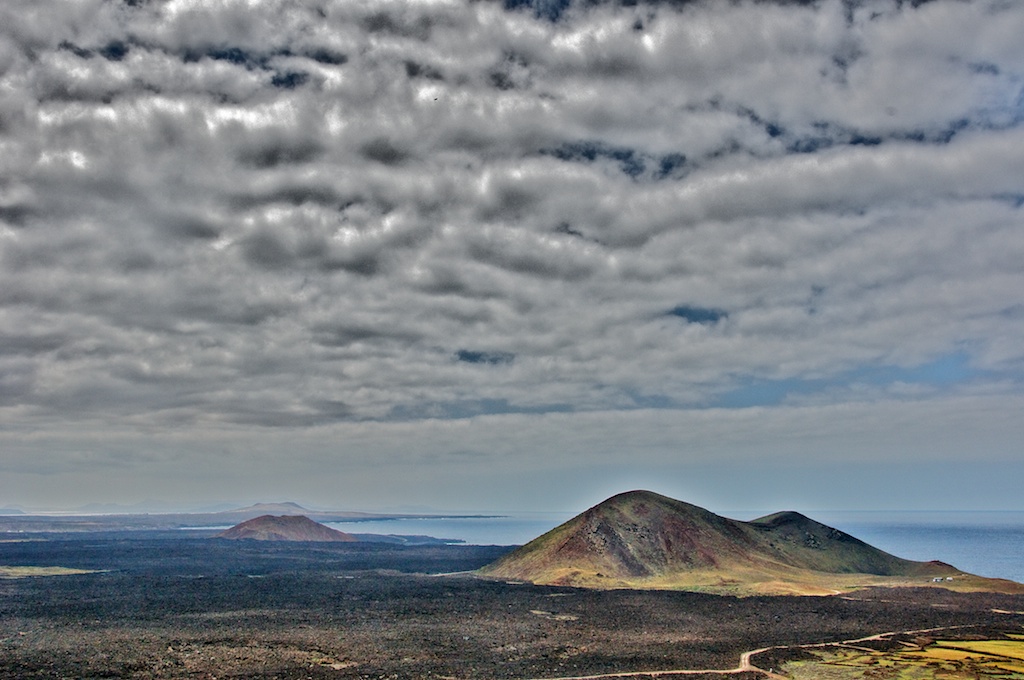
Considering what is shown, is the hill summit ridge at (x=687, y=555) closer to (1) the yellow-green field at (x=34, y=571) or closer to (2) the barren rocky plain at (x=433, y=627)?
(2) the barren rocky plain at (x=433, y=627)

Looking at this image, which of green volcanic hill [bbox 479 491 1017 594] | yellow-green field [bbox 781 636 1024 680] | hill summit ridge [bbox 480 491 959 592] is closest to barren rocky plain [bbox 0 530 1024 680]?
yellow-green field [bbox 781 636 1024 680]

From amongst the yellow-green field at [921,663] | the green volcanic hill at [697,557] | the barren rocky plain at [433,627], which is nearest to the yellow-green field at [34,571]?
the barren rocky plain at [433,627]

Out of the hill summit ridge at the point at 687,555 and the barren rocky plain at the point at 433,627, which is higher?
the hill summit ridge at the point at 687,555

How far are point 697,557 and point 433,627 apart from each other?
71078mm

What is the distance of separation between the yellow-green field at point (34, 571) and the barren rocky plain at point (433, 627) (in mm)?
19708

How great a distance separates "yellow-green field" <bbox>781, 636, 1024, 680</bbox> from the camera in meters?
56.9

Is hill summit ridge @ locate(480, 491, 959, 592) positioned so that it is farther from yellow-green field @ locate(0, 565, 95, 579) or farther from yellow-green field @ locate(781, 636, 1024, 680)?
yellow-green field @ locate(0, 565, 95, 579)

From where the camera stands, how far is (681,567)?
135500mm

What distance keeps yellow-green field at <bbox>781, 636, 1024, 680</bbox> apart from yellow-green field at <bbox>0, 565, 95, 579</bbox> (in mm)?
152157

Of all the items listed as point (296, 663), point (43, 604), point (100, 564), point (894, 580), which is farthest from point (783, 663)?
point (100, 564)

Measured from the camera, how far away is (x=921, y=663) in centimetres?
6147

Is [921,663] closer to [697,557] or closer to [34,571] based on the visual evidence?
[697,557]

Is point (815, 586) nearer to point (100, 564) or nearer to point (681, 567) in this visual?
point (681, 567)

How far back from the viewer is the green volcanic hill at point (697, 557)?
416 ft
